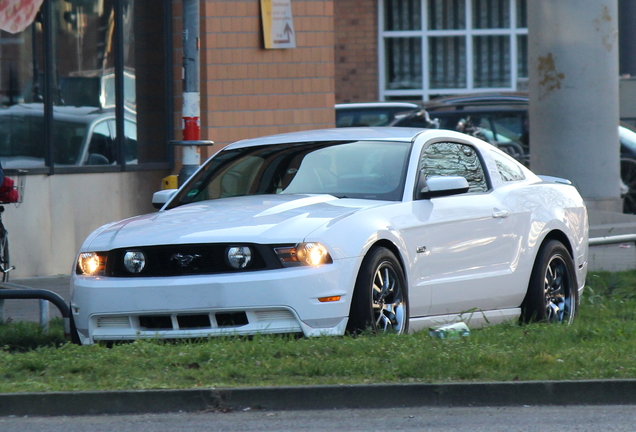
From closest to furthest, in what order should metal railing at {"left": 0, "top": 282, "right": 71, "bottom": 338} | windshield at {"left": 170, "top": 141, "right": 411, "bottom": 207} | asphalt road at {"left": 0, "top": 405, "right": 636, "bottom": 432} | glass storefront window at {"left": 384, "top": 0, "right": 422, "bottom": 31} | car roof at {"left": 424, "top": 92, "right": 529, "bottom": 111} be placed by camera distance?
1. asphalt road at {"left": 0, "top": 405, "right": 636, "bottom": 432}
2. metal railing at {"left": 0, "top": 282, "right": 71, "bottom": 338}
3. windshield at {"left": 170, "top": 141, "right": 411, "bottom": 207}
4. car roof at {"left": 424, "top": 92, "right": 529, "bottom": 111}
5. glass storefront window at {"left": 384, "top": 0, "right": 422, "bottom": 31}

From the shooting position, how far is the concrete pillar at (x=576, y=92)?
14.2 meters

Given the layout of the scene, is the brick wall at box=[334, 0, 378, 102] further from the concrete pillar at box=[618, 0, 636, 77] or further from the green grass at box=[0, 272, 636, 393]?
the green grass at box=[0, 272, 636, 393]

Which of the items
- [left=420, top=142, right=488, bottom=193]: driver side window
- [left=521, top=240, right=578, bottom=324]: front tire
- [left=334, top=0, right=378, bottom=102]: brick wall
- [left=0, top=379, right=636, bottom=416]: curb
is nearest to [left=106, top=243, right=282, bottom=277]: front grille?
[left=0, top=379, right=636, bottom=416]: curb

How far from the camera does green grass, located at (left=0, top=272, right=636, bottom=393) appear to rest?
6035 millimetres

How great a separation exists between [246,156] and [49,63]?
490cm

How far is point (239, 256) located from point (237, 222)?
30 cm

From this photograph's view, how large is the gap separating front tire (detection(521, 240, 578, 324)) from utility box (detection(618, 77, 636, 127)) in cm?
1200

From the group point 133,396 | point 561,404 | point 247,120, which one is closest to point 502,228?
point 561,404

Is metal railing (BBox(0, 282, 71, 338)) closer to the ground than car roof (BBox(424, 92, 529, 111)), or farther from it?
closer to the ground

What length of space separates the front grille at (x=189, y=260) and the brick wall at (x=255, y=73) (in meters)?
6.66

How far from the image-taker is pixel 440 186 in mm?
7570

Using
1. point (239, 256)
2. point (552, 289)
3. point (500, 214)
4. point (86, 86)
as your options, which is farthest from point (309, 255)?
point (86, 86)

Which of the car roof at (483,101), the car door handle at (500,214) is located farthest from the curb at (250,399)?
the car roof at (483,101)

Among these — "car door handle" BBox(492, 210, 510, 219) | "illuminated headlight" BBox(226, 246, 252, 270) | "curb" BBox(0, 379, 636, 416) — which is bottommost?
"curb" BBox(0, 379, 636, 416)
